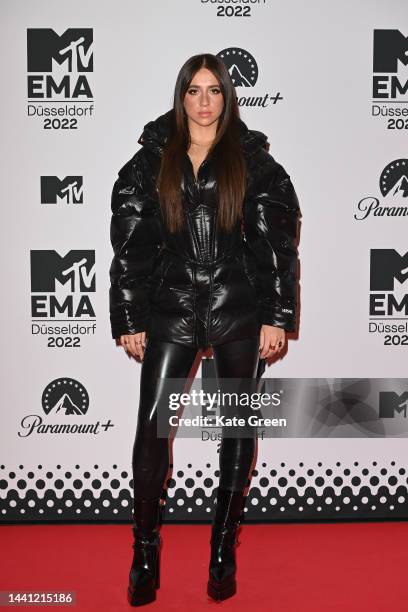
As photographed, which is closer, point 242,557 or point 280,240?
point 280,240

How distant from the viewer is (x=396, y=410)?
309cm

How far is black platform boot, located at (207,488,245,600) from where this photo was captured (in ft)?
7.60

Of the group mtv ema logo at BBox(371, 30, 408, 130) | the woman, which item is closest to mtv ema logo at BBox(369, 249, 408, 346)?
mtv ema logo at BBox(371, 30, 408, 130)

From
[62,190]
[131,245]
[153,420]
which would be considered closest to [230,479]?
[153,420]

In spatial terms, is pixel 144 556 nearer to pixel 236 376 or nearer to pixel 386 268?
pixel 236 376

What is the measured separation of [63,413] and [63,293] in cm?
56

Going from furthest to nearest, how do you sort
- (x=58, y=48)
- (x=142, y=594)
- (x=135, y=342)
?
(x=58, y=48) < (x=135, y=342) < (x=142, y=594)

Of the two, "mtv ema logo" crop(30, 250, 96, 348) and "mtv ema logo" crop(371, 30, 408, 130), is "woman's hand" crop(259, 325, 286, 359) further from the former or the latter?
"mtv ema logo" crop(371, 30, 408, 130)

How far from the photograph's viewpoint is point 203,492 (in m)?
3.10

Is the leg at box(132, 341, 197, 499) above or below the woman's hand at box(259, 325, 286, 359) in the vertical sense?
below

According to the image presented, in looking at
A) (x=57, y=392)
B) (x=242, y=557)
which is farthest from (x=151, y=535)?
(x=57, y=392)

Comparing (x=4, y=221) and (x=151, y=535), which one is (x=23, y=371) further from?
(x=151, y=535)

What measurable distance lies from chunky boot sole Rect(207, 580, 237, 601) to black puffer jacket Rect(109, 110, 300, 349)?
0.85m

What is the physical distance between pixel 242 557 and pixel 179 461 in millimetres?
567
